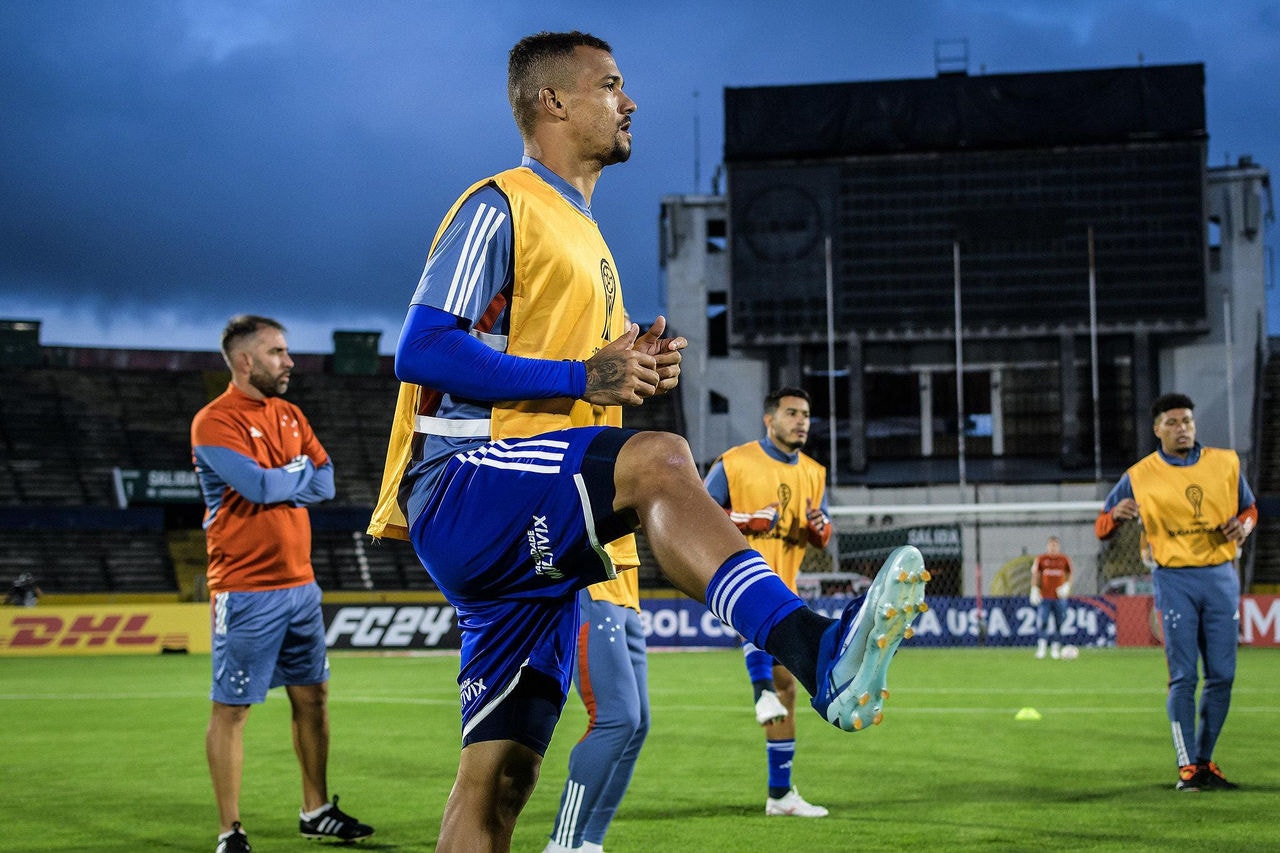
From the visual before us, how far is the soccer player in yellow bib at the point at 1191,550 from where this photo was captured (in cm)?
830

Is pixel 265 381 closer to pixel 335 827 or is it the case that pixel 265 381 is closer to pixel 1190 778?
pixel 335 827

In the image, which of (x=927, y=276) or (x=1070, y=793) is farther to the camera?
(x=927, y=276)

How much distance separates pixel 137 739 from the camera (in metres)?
11.5

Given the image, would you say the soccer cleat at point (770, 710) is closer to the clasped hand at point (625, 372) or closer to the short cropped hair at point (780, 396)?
the short cropped hair at point (780, 396)

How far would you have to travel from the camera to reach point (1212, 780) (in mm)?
8039

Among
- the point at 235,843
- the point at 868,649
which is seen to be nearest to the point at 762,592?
the point at 868,649

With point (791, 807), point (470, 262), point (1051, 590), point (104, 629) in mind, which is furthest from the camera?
point (104, 629)

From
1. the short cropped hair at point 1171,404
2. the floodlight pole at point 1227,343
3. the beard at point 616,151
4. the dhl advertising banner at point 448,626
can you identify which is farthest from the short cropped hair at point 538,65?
the floodlight pole at point 1227,343

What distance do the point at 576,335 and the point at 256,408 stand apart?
3.66 meters

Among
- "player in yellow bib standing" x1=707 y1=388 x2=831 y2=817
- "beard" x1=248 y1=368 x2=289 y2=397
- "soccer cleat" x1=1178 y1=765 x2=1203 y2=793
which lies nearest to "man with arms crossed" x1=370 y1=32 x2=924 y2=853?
"beard" x1=248 y1=368 x2=289 y2=397

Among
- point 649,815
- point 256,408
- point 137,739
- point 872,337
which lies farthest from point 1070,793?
point 872,337

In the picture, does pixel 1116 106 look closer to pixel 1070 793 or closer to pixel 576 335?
pixel 1070 793

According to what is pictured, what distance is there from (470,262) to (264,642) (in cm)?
376

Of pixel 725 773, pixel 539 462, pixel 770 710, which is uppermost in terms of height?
pixel 539 462
